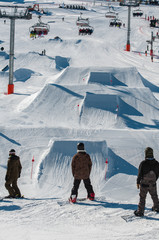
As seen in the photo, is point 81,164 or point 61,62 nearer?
point 81,164

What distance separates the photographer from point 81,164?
6672 mm

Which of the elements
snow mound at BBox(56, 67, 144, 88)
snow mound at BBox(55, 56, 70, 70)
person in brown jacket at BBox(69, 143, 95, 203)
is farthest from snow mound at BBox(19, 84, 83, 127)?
snow mound at BBox(55, 56, 70, 70)

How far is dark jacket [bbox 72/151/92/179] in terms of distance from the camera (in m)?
6.64

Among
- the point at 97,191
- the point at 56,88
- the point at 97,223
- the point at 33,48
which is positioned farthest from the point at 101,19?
the point at 97,223

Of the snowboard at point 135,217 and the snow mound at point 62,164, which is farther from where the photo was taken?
the snow mound at point 62,164

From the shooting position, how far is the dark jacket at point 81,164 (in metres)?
A: 6.64

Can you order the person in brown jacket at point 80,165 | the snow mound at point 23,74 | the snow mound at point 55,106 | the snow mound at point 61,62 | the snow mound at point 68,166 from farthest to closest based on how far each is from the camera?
the snow mound at point 61,62 → the snow mound at point 23,74 → the snow mound at point 55,106 → the snow mound at point 68,166 → the person in brown jacket at point 80,165

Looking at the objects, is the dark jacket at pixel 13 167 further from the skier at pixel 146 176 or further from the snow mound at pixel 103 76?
the snow mound at pixel 103 76

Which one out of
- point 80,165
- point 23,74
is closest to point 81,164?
point 80,165

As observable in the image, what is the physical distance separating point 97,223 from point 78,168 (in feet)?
4.45

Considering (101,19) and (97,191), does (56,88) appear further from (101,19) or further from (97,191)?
(101,19)

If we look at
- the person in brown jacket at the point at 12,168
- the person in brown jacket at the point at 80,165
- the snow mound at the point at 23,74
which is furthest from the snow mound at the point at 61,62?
the person in brown jacket at the point at 80,165

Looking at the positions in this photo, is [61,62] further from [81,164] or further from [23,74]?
[81,164]

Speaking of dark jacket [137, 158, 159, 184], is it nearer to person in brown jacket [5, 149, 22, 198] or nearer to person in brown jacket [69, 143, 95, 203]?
person in brown jacket [69, 143, 95, 203]
